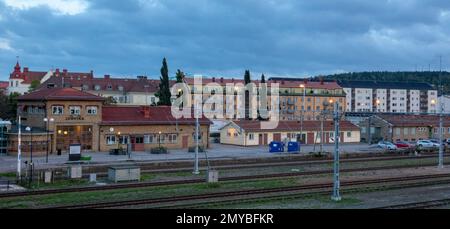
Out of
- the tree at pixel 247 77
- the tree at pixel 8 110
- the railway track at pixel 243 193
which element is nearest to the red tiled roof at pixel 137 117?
the tree at pixel 8 110

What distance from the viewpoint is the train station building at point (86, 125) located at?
174 ft

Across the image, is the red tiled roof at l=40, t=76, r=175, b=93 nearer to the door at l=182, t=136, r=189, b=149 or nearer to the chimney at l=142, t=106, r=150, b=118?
the chimney at l=142, t=106, r=150, b=118

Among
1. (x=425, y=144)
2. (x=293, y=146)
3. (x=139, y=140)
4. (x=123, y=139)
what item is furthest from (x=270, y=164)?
(x=425, y=144)

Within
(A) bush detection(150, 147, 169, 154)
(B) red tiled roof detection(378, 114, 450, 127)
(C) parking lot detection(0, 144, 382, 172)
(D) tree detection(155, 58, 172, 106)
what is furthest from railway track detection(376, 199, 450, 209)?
(D) tree detection(155, 58, 172, 106)

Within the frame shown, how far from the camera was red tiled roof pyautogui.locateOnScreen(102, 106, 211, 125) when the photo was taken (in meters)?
57.6

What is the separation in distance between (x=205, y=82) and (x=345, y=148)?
173 ft

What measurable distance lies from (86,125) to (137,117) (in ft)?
21.0

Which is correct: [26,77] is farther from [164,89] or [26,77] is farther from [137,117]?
[137,117]

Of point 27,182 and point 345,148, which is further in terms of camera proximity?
point 345,148

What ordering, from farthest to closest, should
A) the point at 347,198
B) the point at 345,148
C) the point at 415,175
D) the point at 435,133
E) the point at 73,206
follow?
1. the point at 435,133
2. the point at 345,148
3. the point at 415,175
4. the point at 347,198
5. the point at 73,206

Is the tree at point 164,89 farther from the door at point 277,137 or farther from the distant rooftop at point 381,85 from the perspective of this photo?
the distant rooftop at point 381,85
